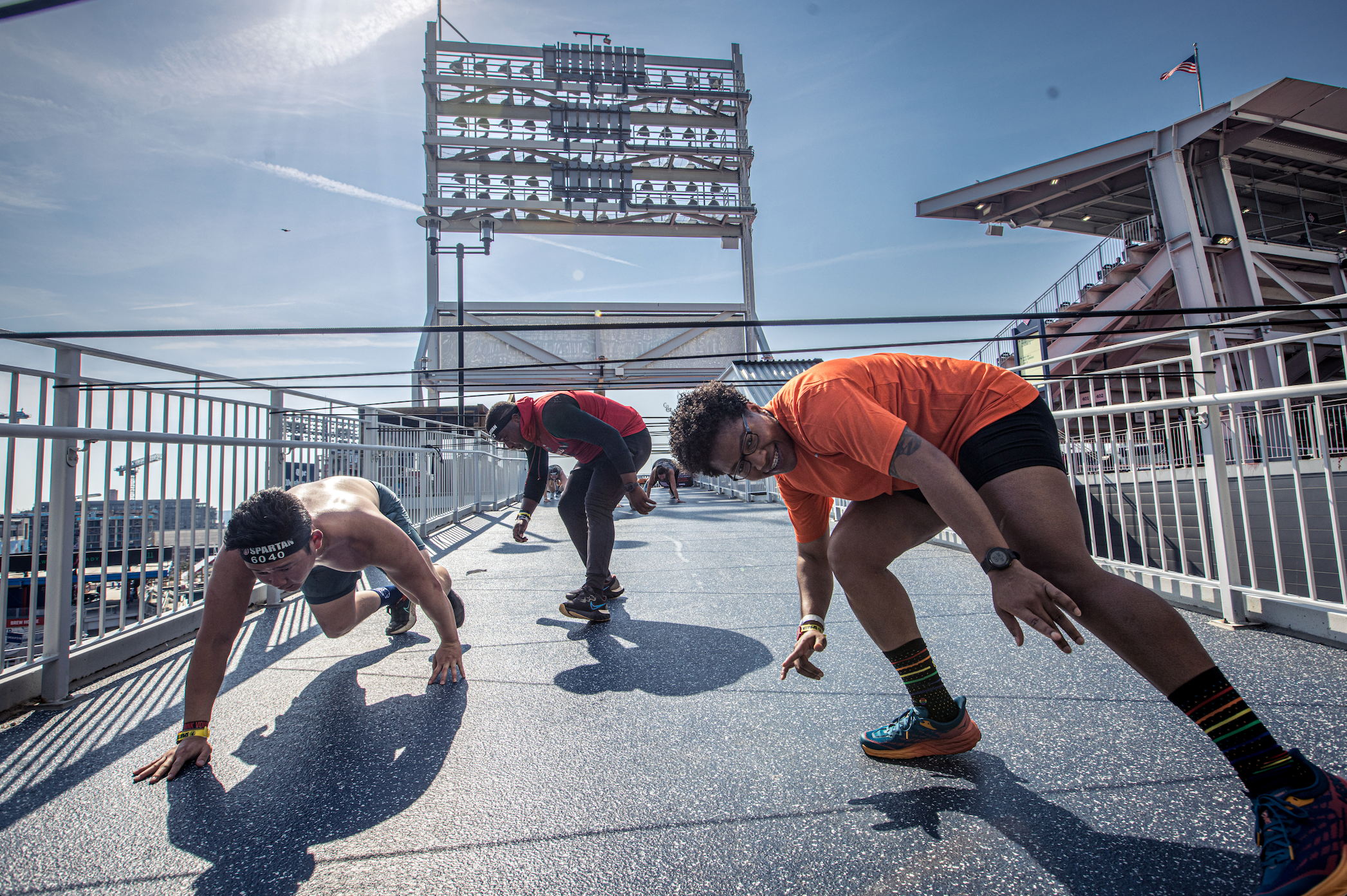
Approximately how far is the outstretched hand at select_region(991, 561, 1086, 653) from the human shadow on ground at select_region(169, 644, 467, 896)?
1459 millimetres

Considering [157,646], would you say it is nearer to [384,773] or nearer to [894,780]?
[384,773]

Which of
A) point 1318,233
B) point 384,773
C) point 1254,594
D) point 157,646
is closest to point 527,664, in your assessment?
point 384,773

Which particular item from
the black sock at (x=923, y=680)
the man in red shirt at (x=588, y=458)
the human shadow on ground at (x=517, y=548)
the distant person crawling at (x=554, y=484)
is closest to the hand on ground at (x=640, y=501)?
the man in red shirt at (x=588, y=458)

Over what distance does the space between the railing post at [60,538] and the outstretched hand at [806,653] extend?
264cm

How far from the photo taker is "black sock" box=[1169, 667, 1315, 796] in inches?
42.7

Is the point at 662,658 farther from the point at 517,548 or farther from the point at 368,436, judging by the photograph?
the point at 368,436

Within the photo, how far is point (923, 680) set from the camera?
161cm

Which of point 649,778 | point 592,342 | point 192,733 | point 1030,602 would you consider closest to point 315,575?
point 192,733

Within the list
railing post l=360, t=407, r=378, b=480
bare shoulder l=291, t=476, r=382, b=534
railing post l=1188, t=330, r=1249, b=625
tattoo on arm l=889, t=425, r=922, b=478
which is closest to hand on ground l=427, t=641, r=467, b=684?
bare shoulder l=291, t=476, r=382, b=534

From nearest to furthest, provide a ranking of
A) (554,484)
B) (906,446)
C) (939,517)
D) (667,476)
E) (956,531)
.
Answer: (956,531) < (906,446) < (939,517) < (667,476) < (554,484)

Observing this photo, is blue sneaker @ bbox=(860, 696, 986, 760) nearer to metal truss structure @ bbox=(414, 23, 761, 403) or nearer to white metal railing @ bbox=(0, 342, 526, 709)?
white metal railing @ bbox=(0, 342, 526, 709)

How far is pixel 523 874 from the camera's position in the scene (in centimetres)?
119

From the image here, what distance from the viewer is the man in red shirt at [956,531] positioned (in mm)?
1083

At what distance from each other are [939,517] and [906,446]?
0.35 metres
